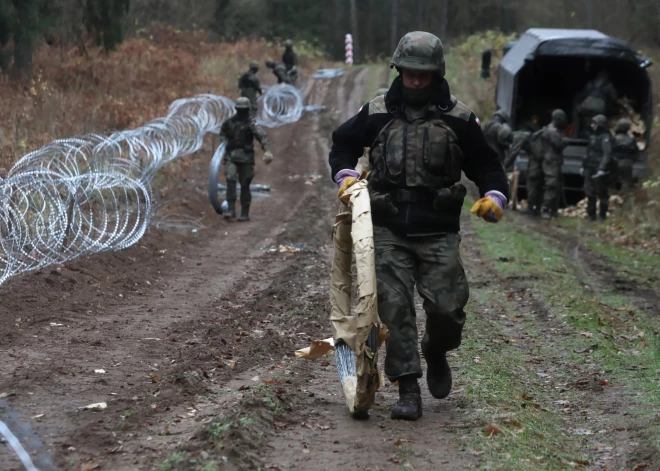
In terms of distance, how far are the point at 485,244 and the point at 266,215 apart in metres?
4.71

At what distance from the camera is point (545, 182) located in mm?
19078

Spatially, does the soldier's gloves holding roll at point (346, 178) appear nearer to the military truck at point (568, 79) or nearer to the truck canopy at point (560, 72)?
the military truck at point (568, 79)

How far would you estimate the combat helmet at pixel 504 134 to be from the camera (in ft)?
64.1

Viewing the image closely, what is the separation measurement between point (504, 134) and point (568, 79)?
4044 mm

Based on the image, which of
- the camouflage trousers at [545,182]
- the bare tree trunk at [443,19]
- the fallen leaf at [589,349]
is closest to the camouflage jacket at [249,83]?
the camouflage trousers at [545,182]

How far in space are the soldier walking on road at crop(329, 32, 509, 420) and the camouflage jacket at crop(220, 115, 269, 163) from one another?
1040 centimetres

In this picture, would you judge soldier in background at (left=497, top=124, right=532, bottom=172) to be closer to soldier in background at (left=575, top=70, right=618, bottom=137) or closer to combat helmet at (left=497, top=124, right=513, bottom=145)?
combat helmet at (left=497, top=124, right=513, bottom=145)

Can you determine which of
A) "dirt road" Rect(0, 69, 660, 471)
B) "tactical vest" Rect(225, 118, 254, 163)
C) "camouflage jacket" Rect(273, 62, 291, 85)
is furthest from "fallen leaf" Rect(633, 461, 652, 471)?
"camouflage jacket" Rect(273, 62, 291, 85)

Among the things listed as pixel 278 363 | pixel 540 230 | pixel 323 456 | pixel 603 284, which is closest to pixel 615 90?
pixel 540 230

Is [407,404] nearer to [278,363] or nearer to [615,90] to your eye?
[278,363]

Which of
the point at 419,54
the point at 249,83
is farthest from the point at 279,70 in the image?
the point at 419,54

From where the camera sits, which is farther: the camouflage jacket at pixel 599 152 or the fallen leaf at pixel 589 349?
the camouflage jacket at pixel 599 152

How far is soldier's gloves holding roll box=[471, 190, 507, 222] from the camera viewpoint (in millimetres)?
5602

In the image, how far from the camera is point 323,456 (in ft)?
15.9
